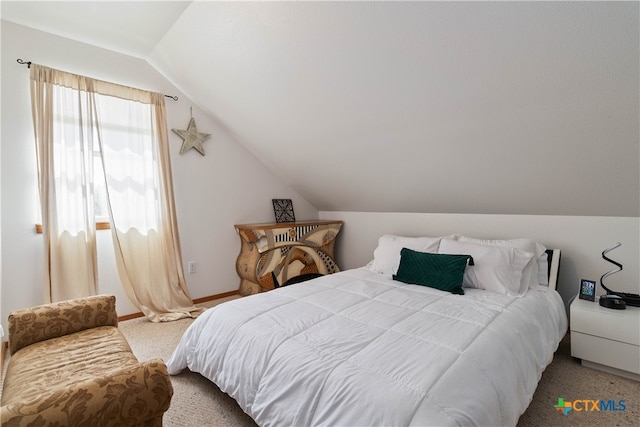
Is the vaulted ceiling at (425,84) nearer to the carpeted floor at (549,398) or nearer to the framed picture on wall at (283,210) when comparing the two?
the framed picture on wall at (283,210)

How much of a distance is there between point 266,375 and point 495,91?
79.1 inches

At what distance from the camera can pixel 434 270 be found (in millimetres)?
2283

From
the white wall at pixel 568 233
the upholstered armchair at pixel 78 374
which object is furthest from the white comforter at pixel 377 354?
the white wall at pixel 568 233

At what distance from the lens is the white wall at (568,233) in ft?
7.28

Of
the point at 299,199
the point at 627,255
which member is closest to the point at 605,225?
the point at 627,255

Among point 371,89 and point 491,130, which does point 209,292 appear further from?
point 491,130

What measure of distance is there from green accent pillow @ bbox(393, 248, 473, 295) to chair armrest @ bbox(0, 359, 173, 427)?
6.03 ft

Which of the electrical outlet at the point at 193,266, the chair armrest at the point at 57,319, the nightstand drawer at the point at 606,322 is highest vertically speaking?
the electrical outlet at the point at 193,266

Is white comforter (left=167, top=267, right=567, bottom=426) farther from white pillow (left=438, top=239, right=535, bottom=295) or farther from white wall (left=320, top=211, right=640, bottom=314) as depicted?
white wall (left=320, top=211, right=640, bottom=314)

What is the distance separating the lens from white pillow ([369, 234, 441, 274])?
107 inches

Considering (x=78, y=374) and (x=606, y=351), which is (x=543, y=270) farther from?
(x=78, y=374)

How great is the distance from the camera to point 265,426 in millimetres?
1246

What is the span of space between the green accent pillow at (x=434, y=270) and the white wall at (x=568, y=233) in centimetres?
A: 83

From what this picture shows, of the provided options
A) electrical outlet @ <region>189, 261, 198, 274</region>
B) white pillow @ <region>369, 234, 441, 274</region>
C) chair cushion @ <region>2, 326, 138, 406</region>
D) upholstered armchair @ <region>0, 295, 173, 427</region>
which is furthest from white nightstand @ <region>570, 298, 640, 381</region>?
electrical outlet @ <region>189, 261, 198, 274</region>
